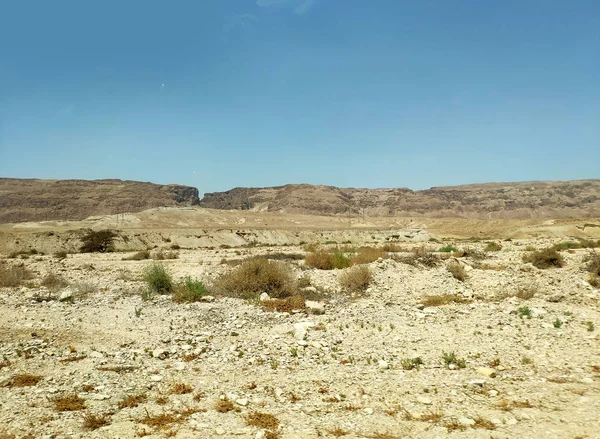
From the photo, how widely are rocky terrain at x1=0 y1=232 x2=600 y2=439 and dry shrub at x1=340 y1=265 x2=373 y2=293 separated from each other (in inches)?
42.3

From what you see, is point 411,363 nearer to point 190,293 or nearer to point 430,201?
point 190,293

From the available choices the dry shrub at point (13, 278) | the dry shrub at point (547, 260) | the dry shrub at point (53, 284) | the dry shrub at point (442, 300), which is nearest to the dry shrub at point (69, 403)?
the dry shrub at point (442, 300)

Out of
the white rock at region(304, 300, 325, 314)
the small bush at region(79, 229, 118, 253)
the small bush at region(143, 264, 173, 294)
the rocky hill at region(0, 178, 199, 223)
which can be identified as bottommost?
the small bush at region(79, 229, 118, 253)

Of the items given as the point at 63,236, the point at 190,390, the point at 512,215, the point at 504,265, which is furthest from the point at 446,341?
the point at 512,215

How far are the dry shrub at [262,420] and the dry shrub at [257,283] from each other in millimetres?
8282

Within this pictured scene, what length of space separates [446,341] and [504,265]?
13.1 metres

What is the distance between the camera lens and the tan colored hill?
134125 millimetres

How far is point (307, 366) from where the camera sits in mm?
8172

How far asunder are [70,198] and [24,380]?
119 metres

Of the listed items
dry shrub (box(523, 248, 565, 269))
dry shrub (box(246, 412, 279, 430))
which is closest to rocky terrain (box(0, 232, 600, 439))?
dry shrub (box(246, 412, 279, 430))

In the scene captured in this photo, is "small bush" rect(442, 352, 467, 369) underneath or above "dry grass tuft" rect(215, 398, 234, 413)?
above

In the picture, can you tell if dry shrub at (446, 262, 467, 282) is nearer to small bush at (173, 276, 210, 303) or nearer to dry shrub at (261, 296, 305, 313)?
dry shrub at (261, 296, 305, 313)

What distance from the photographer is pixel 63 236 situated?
47.8 metres

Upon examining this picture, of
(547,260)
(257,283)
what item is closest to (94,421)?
(257,283)
